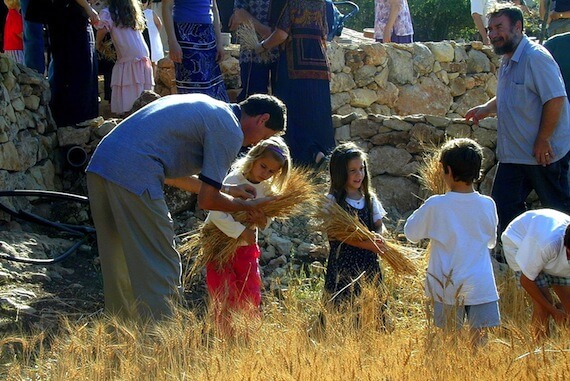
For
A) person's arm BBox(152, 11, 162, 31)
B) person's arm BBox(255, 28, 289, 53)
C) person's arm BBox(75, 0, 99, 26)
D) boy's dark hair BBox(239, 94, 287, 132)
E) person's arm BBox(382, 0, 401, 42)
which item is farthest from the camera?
person's arm BBox(382, 0, 401, 42)

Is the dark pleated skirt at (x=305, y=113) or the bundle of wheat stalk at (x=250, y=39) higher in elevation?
the bundle of wheat stalk at (x=250, y=39)

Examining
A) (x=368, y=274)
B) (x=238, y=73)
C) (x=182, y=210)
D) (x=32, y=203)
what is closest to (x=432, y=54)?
(x=238, y=73)

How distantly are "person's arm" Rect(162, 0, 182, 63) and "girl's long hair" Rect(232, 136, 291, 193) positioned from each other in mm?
2364

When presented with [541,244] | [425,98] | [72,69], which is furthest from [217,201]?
[425,98]

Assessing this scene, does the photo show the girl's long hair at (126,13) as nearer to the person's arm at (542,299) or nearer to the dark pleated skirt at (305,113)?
the dark pleated skirt at (305,113)

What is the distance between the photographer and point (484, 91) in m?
11.9

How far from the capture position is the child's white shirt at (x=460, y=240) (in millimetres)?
5102

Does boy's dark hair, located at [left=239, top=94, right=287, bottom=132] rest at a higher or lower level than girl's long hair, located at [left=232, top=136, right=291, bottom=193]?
higher

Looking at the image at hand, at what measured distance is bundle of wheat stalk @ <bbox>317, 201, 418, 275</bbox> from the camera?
548 cm

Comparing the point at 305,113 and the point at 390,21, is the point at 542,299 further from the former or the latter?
the point at 390,21

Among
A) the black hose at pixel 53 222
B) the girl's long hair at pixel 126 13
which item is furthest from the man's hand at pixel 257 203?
the girl's long hair at pixel 126 13

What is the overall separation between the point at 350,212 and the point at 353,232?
0.62 ft

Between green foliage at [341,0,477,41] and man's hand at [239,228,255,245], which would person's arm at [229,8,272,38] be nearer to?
man's hand at [239,228,255,245]

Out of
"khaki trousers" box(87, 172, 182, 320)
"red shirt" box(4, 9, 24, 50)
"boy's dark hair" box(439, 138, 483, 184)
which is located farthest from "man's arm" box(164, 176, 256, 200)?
"red shirt" box(4, 9, 24, 50)
